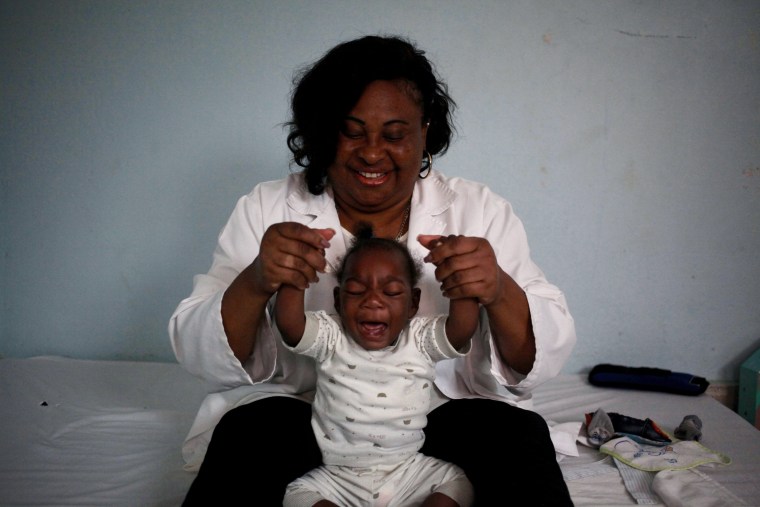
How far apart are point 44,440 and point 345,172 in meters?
1.21

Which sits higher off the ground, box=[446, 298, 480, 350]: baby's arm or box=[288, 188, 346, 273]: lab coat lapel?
box=[288, 188, 346, 273]: lab coat lapel

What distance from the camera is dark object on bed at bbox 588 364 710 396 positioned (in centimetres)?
235

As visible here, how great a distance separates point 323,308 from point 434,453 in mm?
450

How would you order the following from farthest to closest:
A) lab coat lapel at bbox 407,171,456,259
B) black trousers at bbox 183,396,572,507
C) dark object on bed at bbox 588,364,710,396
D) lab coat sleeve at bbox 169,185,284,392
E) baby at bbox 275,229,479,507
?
dark object on bed at bbox 588,364,710,396 → lab coat lapel at bbox 407,171,456,259 → lab coat sleeve at bbox 169,185,284,392 → baby at bbox 275,229,479,507 → black trousers at bbox 183,396,572,507

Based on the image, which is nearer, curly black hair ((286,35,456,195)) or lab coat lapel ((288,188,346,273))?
curly black hair ((286,35,456,195))

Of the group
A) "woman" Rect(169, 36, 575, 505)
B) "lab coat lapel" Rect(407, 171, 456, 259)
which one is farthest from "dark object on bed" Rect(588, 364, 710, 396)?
"lab coat lapel" Rect(407, 171, 456, 259)

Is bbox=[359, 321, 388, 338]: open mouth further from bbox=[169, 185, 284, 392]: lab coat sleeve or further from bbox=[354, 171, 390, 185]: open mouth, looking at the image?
bbox=[354, 171, 390, 185]: open mouth

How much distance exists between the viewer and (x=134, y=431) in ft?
6.26

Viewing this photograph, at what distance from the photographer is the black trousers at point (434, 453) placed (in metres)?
1.16

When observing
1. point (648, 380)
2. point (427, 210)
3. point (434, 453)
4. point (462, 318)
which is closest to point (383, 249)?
point (462, 318)

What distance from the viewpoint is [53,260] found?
2.55 meters

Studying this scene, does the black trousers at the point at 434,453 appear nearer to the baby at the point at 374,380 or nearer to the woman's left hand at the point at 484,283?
the baby at the point at 374,380

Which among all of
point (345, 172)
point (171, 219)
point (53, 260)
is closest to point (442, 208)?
point (345, 172)

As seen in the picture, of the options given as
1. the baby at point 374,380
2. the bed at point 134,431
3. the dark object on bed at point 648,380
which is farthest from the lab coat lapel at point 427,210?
the dark object on bed at point 648,380
